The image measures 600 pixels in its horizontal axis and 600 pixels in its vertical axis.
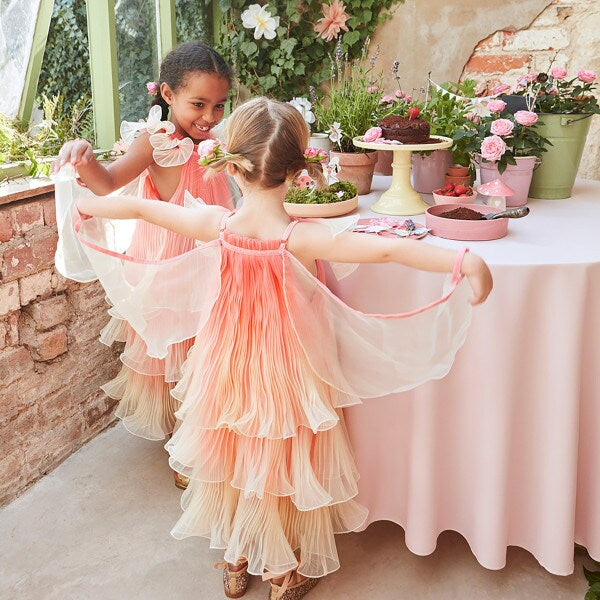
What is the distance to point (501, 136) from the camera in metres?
2.23

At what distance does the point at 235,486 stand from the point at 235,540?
0.16 metres

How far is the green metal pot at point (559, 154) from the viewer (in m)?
2.30

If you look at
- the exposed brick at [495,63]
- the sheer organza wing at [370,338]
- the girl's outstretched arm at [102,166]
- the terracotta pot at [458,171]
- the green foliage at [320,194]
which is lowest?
the sheer organza wing at [370,338]

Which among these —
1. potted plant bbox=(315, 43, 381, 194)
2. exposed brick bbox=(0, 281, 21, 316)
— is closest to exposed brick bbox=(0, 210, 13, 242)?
exposed brick bbox=(0, 281, 21, 316)

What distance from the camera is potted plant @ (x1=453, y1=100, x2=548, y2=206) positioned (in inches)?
85.2

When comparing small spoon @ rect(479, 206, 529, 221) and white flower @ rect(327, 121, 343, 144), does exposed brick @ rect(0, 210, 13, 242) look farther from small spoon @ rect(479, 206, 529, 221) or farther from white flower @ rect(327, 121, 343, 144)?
small spoon @ rect(479, 206, 529, 221)

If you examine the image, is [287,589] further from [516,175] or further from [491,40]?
[491,40]

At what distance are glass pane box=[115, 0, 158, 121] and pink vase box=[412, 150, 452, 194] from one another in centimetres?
140

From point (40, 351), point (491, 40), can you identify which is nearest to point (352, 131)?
point (40, 351)

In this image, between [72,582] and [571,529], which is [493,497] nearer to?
[571,529]

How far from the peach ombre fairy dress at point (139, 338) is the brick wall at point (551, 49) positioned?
186 cm

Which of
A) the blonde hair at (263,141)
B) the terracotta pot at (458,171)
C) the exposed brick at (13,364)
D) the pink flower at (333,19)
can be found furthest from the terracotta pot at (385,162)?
the exposed brick at (13,364)

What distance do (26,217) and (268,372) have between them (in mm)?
1156

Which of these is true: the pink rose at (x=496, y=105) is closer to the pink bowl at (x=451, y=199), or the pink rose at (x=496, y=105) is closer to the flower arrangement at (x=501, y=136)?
the flower arrangement at (x=501, y=136)
